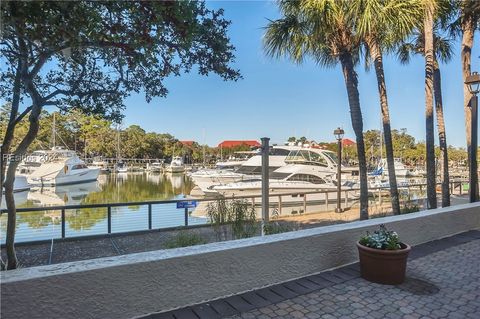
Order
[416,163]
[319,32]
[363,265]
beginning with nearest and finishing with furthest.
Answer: [363,265] → [319,32] → [416,163]

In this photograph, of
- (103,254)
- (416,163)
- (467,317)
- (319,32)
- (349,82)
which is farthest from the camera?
(416,163)

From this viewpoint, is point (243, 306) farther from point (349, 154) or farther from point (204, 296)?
point (349, 154)

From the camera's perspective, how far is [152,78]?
11.2 ft

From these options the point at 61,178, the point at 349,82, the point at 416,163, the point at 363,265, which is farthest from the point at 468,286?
the point at 416,163

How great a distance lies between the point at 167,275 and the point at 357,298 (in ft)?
6.15

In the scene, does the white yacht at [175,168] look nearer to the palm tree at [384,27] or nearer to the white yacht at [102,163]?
the white yacht at [102,163]

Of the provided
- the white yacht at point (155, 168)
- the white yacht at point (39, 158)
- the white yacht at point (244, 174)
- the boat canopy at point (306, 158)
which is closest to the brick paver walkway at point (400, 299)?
the boat canopy at point (306, 158)

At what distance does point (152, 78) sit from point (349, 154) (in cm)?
6999

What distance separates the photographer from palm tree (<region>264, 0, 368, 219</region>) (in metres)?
6.65

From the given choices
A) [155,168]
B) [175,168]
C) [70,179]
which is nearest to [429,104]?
[70,179]

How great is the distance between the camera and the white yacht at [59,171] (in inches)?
1155

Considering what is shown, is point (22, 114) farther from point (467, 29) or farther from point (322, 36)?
point (467, 29)

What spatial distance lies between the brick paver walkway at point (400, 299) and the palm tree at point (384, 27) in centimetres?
437

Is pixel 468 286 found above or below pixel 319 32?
below
